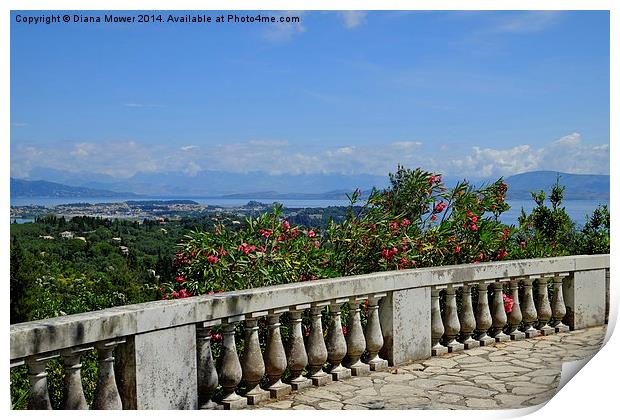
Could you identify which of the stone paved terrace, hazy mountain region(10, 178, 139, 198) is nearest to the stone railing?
the stone paved terrace

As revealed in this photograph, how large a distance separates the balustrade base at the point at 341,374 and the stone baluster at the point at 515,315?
1937mm

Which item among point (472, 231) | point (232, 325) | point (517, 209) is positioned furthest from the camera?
point (517, 209)

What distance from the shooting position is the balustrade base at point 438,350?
5.80m

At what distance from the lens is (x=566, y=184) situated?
9.47 metres

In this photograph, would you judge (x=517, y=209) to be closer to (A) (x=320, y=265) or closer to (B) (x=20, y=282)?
(A) (x=320, y=265)

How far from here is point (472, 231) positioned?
24.0 feet

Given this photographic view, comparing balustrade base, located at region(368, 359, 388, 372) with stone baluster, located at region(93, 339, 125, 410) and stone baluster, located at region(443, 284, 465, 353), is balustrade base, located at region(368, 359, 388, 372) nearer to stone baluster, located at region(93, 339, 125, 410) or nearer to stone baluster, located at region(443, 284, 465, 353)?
stone baluster, located at region(443, 284, 465, 353)

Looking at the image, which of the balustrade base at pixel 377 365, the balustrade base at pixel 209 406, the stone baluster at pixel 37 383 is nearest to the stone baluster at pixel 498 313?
the balustrade base at pixel 377 365

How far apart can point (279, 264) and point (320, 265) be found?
488mm

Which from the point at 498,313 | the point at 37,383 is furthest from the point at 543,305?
the point at 37,383

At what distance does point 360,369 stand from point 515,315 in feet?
6.05

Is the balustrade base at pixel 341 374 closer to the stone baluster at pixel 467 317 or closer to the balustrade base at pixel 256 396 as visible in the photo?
the balustrade base at pixel 256 396

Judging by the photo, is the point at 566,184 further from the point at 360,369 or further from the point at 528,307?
the point at 360,369
